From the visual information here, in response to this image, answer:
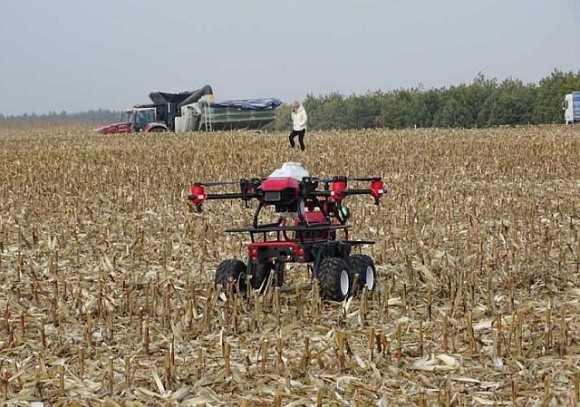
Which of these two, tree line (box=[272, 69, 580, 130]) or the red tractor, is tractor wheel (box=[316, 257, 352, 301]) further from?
tree line (box=[272, 69, 580, 130])

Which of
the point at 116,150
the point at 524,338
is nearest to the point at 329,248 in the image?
the point at 524,338

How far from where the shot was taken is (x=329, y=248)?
710cm

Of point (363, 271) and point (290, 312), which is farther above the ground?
point (363, 271)

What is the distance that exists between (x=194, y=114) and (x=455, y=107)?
17.3 meters

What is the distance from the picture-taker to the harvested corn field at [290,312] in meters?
4.99

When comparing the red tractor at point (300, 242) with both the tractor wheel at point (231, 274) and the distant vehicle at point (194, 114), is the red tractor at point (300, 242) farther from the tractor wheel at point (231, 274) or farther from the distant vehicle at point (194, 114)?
the distant vehicle at point (194, 114)

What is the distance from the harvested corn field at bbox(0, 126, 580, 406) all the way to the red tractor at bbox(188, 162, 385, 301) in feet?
0.59

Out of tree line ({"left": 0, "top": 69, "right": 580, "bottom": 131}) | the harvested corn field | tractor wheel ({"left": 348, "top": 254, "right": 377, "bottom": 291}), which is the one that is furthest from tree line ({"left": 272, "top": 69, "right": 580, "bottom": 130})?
tractor wheel ({"left": 348, "top": 254, "right": 377, "bottom": 291})

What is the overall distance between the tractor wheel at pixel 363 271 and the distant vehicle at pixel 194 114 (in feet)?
113

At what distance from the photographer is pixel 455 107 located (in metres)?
52.7

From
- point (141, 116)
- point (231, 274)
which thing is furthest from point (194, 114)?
point (231, 274)

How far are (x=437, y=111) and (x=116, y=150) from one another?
31.6m

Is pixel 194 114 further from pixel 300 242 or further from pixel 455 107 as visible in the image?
pixel 300 242

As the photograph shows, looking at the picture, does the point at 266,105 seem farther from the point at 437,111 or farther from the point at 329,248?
the point at 329,248
